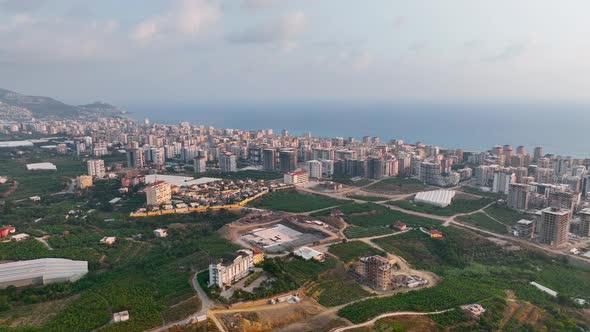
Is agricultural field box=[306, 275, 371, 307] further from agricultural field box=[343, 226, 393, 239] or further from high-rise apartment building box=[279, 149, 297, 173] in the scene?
high-rise apartment building box=[279, 149, 297, 173]

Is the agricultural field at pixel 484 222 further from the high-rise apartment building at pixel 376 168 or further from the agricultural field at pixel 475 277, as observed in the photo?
the high-rise apartment building at pixel 376 168

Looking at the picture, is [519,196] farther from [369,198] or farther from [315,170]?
[315,170]

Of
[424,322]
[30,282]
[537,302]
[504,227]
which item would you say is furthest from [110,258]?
[504,227]

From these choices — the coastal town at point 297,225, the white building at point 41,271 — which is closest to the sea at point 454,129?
the coastal town at point 297,225

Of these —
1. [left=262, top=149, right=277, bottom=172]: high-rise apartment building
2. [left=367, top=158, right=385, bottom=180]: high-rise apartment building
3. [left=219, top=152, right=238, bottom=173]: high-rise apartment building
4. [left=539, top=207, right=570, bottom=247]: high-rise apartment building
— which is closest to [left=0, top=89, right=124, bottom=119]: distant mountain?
[left=219, top=152, right=238, bottom=173]: high-rise apartment building

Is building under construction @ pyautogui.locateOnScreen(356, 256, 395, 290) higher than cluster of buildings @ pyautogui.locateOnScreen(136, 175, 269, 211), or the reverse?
cluster of buildings @ pyautogui.locateOnScreen(136, 175, 269, 211)

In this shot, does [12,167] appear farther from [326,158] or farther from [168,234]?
[326,158]
